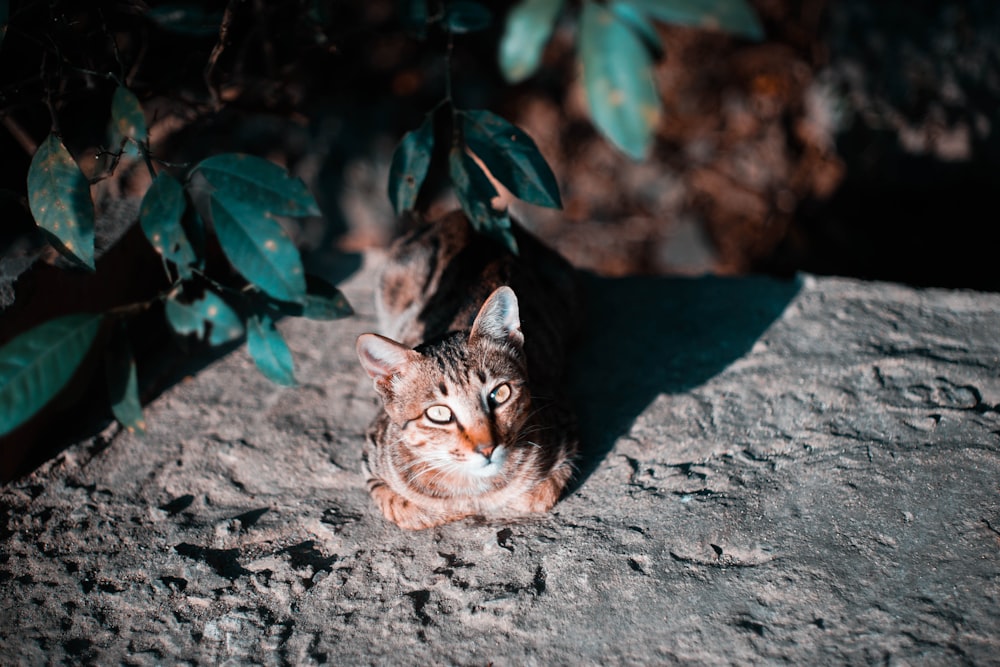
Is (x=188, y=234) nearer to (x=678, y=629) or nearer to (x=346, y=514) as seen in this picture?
(x=346, y=514)

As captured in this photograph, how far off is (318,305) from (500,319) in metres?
0.74

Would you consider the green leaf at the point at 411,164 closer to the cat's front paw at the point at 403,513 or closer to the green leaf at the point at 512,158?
the green leaf at the point at 512,158

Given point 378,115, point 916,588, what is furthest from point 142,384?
point 378,115

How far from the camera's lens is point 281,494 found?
2816 millimetres

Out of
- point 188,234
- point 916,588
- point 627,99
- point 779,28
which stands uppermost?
point 627,99

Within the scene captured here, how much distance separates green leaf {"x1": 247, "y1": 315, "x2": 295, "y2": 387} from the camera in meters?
2.86

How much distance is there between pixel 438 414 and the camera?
247 cm

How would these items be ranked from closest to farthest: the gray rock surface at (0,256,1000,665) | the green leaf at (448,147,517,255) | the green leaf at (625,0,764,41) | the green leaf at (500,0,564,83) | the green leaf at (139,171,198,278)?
the green leaf at (625,0,764,41)
the green leaf at (500,0,564,83)
the gray rock surface at (0,256,1000,665)
the green leaf at (139,171,198,278)
the green leaf at (448,147,517,255)

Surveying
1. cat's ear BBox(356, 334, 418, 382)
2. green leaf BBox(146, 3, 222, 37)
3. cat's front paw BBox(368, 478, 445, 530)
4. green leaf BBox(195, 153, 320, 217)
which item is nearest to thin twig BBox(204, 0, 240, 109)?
green leaf BBox(146, 3, 222, 37)

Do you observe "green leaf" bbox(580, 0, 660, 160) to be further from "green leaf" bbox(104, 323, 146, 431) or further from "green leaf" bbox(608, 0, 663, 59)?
"green leaf" bbox(104, 323, 146, 431)

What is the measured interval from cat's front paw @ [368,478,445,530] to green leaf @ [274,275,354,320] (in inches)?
27.0

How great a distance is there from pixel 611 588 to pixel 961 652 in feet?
2.88

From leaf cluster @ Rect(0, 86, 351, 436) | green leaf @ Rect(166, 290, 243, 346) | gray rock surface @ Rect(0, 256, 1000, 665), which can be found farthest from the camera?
green leaf @ Rect(166, 290, 243, 346)

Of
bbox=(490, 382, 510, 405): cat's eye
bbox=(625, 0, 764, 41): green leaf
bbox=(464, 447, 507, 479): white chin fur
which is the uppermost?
bbox=(625, 0, 764, 41): green leaf
